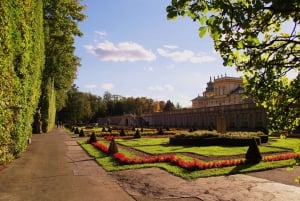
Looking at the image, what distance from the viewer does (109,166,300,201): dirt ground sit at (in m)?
8.99

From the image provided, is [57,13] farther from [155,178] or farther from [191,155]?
[155,178]

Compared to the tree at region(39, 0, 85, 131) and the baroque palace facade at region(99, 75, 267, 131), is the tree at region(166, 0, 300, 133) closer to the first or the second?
the baroque palace facade at region(99, 75, 267, 131)

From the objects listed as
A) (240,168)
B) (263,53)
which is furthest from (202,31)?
(240,168)

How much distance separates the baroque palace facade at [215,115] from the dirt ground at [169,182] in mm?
2915

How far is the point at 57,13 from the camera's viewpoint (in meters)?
31.0

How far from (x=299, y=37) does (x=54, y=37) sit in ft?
109

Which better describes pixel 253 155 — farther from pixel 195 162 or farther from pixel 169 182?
pixel 169 182

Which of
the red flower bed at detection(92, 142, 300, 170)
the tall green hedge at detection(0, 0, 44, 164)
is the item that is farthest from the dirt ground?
the tall green hedge at detection(0, 0, 44, 164)

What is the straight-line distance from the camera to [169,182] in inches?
416

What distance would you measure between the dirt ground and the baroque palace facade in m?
2.92

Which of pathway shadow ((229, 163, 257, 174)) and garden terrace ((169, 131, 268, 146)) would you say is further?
garden terrace ((169, 131, 268, 146))

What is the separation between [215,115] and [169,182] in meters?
46.1

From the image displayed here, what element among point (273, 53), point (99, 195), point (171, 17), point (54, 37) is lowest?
point (99, 195)

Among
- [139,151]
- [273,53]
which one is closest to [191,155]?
[139,151]
